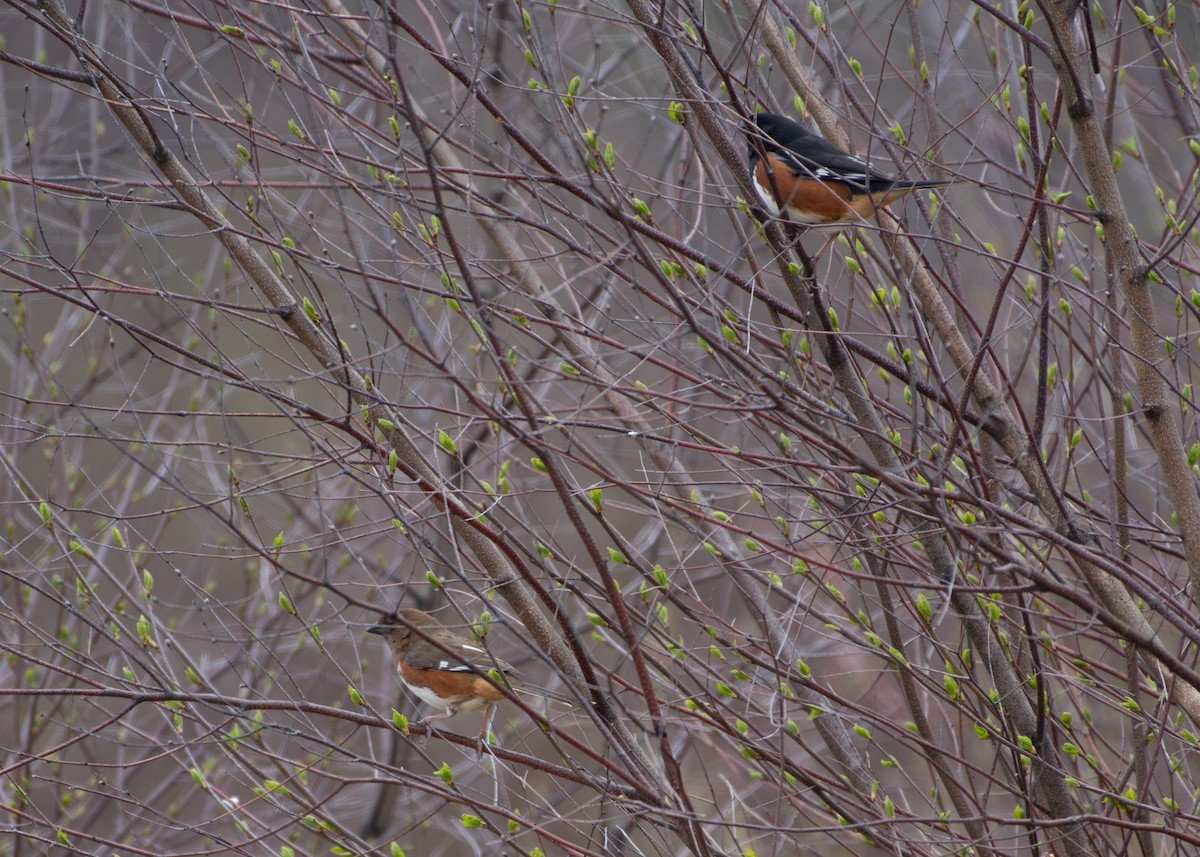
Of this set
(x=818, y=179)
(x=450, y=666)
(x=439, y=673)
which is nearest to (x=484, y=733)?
(x=450, y=666)

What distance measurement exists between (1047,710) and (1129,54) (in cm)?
559

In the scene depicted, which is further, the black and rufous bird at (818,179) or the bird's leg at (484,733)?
the black and rufous bird at (818,179)

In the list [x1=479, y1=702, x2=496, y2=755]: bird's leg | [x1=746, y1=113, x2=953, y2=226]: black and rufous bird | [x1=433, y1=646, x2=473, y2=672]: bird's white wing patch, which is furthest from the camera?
[x1=433, y1=646, x2=473, y2=672]: bird's white wing patch

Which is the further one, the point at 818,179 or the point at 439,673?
the point at 439,673

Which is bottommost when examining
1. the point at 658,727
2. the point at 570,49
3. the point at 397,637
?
the point at 397,637

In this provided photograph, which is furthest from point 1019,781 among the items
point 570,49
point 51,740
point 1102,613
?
point 570,49

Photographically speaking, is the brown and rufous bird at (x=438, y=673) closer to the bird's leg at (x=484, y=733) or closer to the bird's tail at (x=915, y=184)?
the bird's leg at (x=484, y=733)

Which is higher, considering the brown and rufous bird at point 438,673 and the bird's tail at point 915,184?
the bird's tail at point 915,184

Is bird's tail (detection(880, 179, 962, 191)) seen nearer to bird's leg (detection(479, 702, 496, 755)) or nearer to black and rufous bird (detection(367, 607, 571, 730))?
bird's leg (detection(479, 702, 496, 755))

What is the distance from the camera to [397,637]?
17.5 feet

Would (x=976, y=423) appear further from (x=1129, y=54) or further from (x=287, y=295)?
(x=1129, y=54)

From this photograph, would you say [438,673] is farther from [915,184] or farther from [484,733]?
[915,184]

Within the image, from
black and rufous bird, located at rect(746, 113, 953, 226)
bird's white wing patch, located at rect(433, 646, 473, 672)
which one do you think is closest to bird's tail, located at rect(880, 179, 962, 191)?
black and rufous bird, located at rect(746, 113, 953, 226)

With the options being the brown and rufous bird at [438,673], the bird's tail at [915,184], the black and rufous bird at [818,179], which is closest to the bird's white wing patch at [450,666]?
the brown and rufous bird at [438,673]
